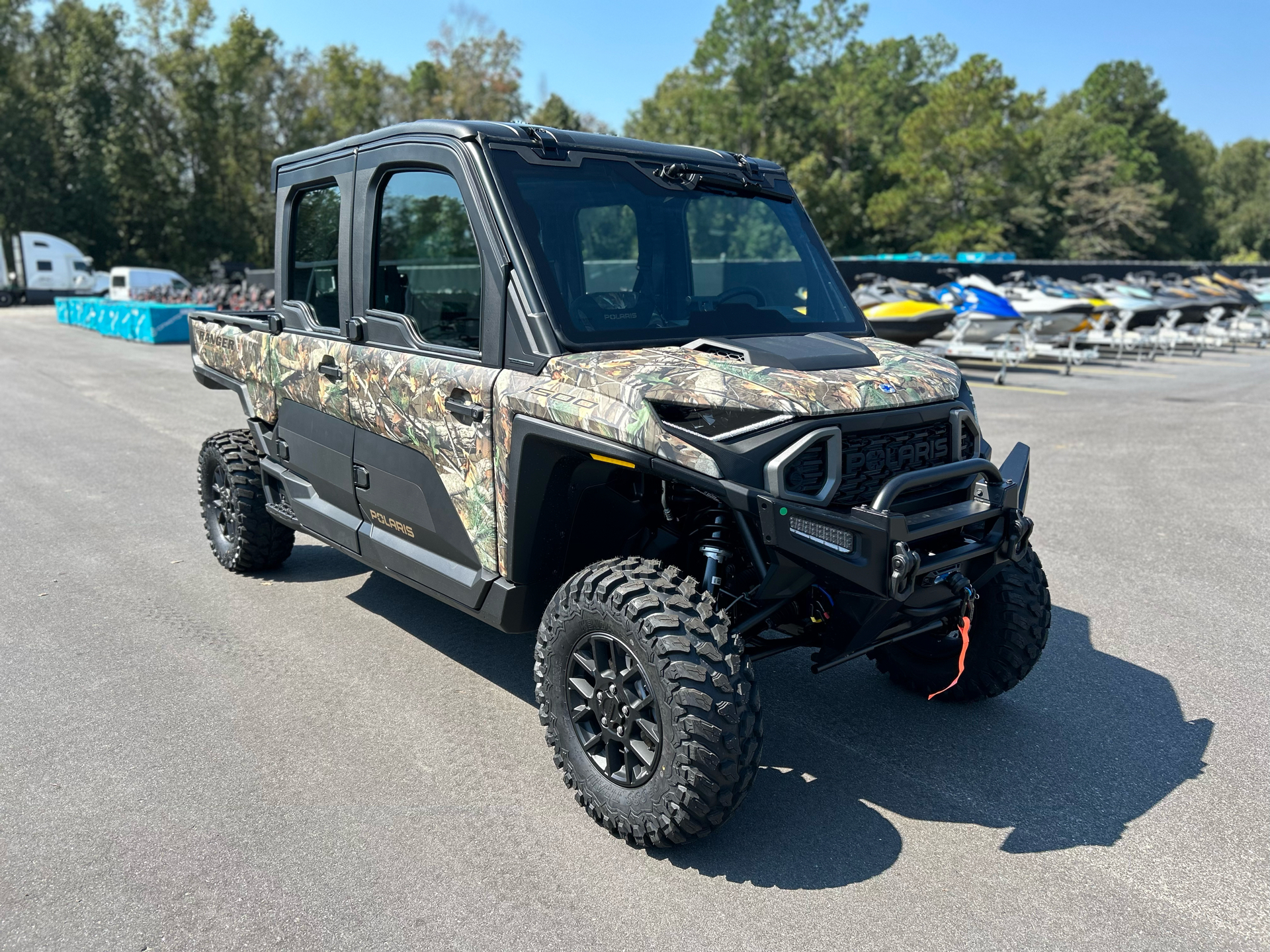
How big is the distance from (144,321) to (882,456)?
74.4ft

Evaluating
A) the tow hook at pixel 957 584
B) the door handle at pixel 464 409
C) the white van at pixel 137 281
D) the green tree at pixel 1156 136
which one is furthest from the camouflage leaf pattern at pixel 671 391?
the green tree at pixel 1156 136

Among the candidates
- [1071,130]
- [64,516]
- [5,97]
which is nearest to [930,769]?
[64,516]

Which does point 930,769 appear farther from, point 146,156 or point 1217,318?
point 146,156

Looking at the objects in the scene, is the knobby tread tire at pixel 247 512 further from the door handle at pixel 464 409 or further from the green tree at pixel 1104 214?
the green tree at pixel 1104 214

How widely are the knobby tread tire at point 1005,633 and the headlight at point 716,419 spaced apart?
1.42 metres

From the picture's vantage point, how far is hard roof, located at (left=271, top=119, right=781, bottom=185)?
3.65m

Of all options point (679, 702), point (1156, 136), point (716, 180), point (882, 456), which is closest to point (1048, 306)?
point (716, 180)

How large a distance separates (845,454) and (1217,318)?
23727 mm

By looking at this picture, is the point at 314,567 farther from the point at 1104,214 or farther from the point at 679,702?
the point at 1104,214

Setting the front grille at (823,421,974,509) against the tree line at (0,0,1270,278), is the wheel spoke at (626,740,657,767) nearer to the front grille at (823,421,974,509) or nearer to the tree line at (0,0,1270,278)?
the front grille at (823,421,974,509)

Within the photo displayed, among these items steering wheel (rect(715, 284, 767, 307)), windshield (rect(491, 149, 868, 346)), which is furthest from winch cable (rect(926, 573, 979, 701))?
steering wheel (rect(715, 284, 767, 307))

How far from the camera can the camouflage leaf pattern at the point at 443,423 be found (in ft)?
11.7

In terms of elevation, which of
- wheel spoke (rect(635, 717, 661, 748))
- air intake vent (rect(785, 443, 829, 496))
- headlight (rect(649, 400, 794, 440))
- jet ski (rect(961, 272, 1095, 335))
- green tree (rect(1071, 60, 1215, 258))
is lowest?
wheel spoke (rect(635, 717, 661, 748))

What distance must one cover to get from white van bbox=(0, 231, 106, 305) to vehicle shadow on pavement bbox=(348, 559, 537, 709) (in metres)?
43.8
